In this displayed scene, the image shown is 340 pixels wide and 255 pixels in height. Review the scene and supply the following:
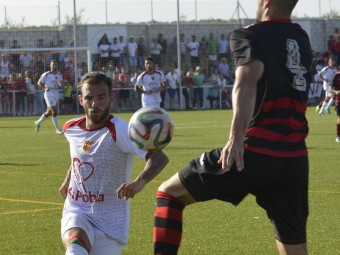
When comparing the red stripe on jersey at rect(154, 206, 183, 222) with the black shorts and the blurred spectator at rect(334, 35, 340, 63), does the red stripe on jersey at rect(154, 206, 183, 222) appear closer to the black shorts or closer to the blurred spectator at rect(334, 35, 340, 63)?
the black shorts

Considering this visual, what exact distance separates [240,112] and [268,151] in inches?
15.4

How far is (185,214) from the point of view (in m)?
11.1

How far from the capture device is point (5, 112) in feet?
133

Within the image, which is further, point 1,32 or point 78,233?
point 1,32

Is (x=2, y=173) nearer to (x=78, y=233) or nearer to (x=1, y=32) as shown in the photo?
(x=78, y=233)

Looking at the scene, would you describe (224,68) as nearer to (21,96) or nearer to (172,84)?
(172,84)

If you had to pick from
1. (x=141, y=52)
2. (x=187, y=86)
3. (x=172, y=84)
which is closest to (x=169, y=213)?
(x=172, y=84)

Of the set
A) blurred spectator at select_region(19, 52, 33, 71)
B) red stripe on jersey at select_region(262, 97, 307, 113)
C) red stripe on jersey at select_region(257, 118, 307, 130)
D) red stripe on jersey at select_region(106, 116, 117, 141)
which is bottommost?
red stripe on jersey at select_region(106, 116, 117, 141)

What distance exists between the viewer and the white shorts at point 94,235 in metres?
6.35

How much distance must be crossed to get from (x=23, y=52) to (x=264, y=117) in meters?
34.8

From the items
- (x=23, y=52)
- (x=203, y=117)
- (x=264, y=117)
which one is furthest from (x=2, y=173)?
(x=23, y=52)

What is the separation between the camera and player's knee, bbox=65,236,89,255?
6043 millimetres

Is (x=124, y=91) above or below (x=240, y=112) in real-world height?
below

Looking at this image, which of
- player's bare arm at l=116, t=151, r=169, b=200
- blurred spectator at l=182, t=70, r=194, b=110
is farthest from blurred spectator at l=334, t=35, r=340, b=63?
player's bare arm at l=116, t=151, r=169, b=200
